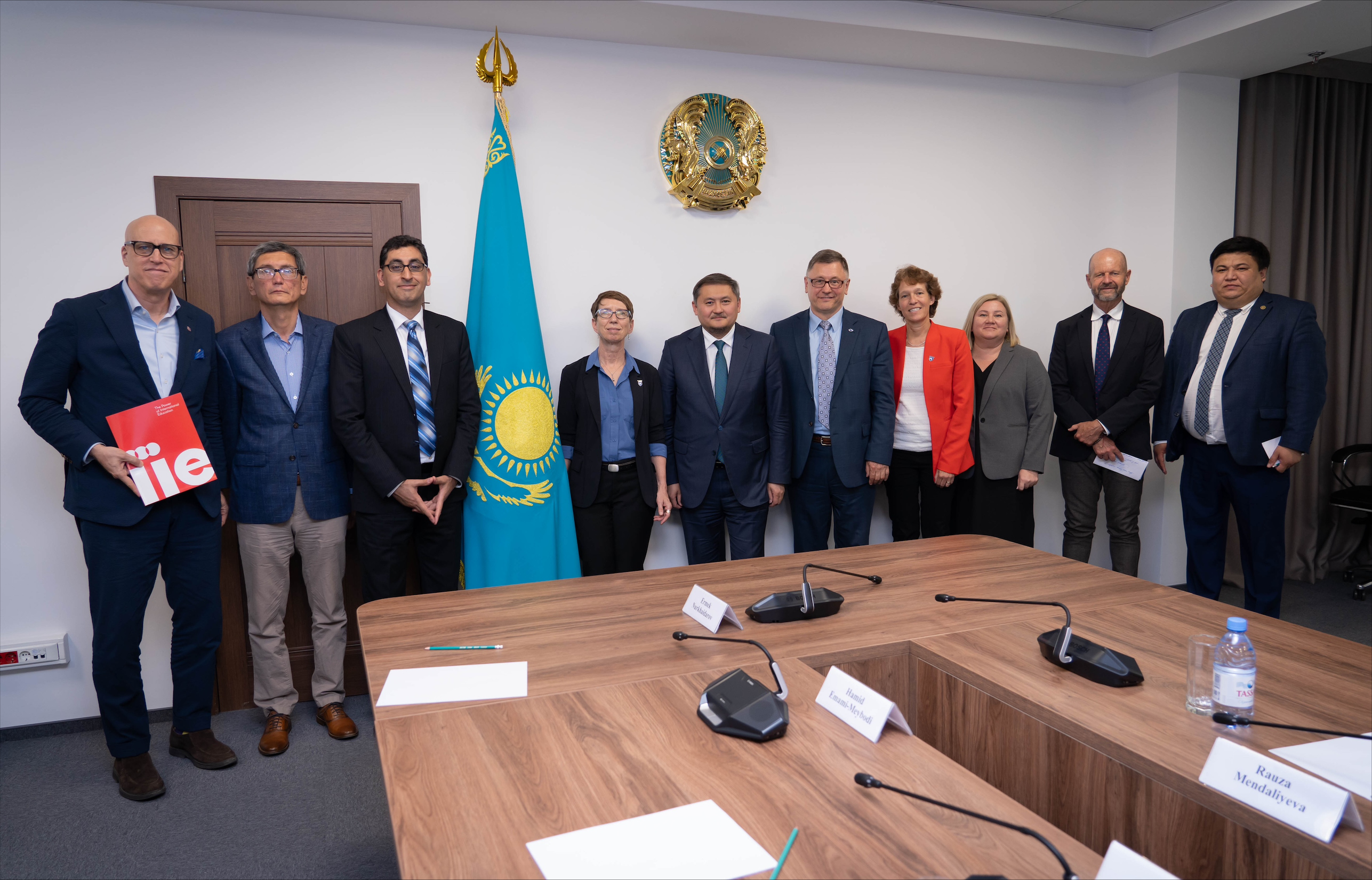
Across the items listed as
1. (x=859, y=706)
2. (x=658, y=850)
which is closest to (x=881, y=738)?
(x=859, y=706)

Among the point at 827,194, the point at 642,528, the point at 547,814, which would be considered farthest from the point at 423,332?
the point at 547,814

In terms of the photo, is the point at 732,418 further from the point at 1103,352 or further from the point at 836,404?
the point at 1103,352

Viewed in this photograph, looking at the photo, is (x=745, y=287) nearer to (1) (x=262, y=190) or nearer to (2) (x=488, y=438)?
(2) (x=488, y=438)

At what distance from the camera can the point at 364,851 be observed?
227 centimetres

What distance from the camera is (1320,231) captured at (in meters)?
4.60

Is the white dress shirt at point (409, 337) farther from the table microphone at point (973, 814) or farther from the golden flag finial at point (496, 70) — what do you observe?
the table microphone at point (973, 814)

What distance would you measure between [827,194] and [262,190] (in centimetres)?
256

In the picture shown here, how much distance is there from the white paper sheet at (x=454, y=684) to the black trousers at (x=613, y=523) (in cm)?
189

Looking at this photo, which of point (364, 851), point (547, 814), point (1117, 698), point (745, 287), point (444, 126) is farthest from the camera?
point (745, 287)

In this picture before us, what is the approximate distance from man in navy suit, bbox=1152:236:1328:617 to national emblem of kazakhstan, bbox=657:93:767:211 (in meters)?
2.08

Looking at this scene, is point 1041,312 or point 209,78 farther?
point 1041,312

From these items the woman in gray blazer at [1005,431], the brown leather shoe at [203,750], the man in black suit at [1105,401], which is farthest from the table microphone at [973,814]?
the man in black suit at [1105,401]

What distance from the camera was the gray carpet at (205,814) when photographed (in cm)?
221

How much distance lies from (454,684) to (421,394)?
1841 mm
